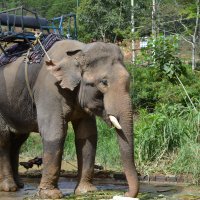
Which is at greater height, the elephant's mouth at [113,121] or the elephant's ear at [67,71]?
the elephant's ear at [67,71]

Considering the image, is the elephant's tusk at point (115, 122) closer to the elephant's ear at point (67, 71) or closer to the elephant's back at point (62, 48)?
the elephant's ear at point (67, 71)

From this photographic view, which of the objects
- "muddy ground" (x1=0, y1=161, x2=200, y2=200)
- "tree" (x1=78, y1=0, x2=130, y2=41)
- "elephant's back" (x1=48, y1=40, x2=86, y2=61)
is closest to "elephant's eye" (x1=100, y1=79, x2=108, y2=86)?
"elephant's back" (x1=48, y1=40, x2=86, y2=61)

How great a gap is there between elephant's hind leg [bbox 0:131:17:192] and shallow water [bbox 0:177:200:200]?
186 mm

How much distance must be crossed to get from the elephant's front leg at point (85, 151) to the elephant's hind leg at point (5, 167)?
1279 millimetres

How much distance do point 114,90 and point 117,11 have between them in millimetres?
24103

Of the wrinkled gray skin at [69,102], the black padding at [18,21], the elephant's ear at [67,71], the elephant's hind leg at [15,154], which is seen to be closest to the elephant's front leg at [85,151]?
the wrinkled gray skin at [69,102]

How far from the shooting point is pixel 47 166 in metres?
8.77

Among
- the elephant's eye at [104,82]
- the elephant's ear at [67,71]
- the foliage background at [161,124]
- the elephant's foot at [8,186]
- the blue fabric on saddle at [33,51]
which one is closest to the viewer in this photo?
the elephant's eye at [104,82]

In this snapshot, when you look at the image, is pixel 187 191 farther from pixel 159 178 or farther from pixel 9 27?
pixel 9 27

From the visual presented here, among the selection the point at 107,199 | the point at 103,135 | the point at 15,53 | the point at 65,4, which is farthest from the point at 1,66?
the point at 65,4

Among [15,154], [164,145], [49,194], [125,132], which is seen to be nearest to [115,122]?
[125,132]

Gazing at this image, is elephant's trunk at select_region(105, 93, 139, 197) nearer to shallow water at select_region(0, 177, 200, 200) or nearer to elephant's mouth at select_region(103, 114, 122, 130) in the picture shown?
elephant's mouth at select_region(103, 114, 122, 130)

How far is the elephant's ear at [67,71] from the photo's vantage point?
867 centimetres

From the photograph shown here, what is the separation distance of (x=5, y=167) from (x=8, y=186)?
1.07ft
